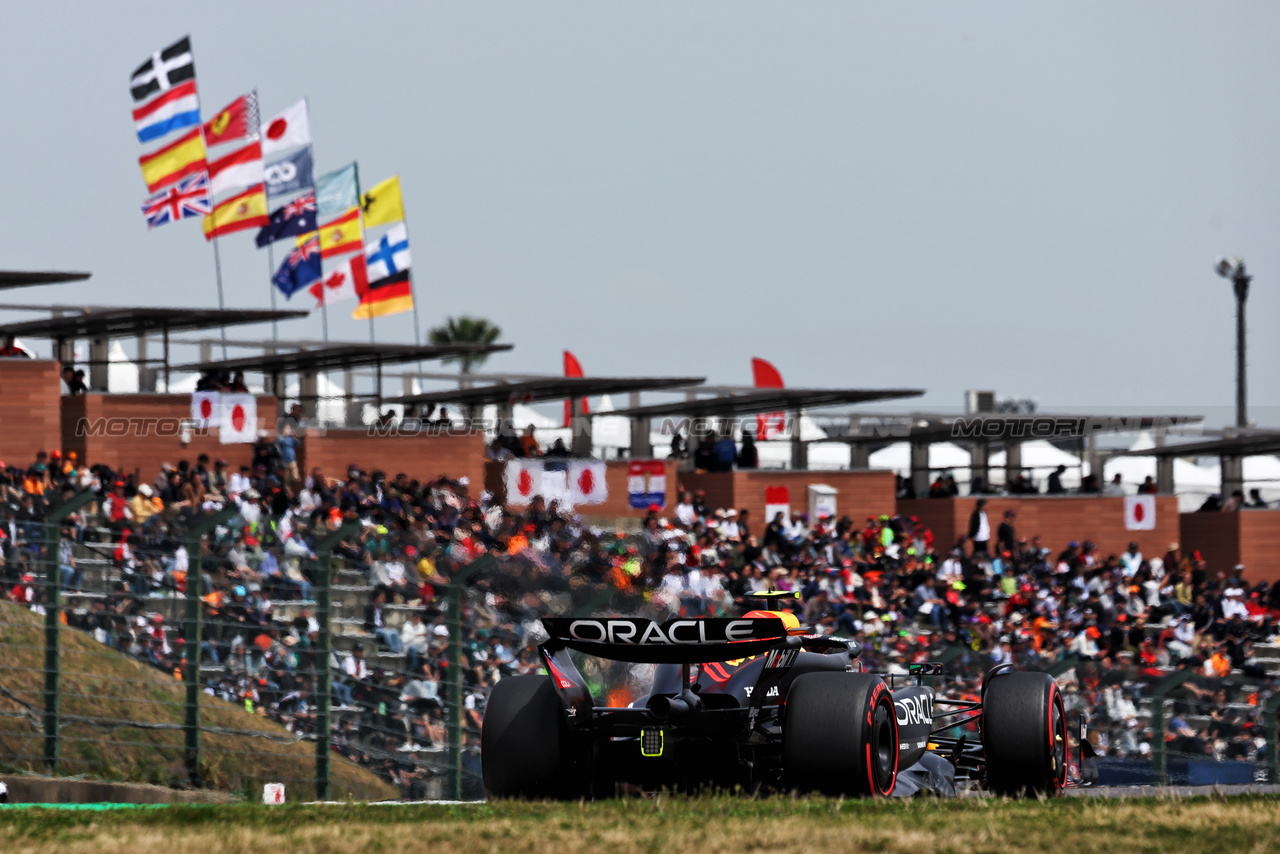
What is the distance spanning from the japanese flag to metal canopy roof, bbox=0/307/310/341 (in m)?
16.4

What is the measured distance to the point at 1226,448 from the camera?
33.9 meters

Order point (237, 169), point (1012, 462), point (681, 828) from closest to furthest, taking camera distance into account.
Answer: point (681, 828), point (237, 169), point (1012, 462)

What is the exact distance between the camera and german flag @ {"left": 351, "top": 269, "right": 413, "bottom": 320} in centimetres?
3394

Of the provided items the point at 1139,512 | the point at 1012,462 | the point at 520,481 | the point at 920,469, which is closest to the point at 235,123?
the point at 520,481

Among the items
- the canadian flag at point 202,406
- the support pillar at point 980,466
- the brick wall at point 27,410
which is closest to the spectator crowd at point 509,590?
the brick wall at point 27,410

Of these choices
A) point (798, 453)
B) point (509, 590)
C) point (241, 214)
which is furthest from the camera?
point (798, 453)

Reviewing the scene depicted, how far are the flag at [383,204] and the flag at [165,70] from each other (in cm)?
539

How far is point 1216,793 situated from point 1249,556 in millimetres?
26784

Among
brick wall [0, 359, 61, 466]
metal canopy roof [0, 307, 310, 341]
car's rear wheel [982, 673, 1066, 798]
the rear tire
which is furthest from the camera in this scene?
metal canopy roof [0, 307, 310, 341]

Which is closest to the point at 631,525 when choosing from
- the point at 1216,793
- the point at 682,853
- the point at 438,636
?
the point at 438,636

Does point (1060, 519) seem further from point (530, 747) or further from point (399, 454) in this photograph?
point (530, 747)

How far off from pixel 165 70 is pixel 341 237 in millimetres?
5073

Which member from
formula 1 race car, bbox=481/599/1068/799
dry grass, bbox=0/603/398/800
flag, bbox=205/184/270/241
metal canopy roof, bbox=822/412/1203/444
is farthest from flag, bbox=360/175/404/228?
formula 1 race car, bbox=481/599/1068/799

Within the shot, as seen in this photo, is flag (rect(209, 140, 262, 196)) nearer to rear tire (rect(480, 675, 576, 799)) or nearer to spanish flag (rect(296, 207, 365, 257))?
spanish flag (rect(296, 207, 365, 257))
